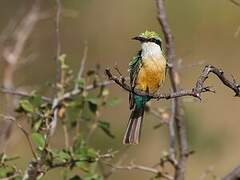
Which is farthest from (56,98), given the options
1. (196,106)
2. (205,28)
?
(205,28)

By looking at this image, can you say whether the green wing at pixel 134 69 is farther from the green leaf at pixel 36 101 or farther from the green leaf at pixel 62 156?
the green leaf at pixel 36 101

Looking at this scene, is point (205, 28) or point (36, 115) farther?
point (205, 28)

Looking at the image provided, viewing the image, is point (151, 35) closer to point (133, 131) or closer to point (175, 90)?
point (133, 131)

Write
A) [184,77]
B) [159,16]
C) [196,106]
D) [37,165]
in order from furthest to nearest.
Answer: [184,77] < [196,106] < [159,16] < [37,165]

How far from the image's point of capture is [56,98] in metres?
3.08

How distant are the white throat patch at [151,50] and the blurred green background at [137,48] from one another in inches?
114

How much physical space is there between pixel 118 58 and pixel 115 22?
51 cm

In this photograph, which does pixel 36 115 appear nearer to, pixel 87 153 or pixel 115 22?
pixel 87 153

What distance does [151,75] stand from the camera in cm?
264

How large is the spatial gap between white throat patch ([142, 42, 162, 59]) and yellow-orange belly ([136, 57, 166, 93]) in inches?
2.1

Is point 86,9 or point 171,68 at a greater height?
point 86,9

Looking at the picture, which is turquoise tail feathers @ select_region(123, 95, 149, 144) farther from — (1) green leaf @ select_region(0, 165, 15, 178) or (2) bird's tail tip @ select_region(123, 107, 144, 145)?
(1) green leaf @ select_region(0, 165, 15, 178)

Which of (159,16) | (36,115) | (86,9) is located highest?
(86,9)

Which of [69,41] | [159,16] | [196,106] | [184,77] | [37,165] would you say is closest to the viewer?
[37,165]
